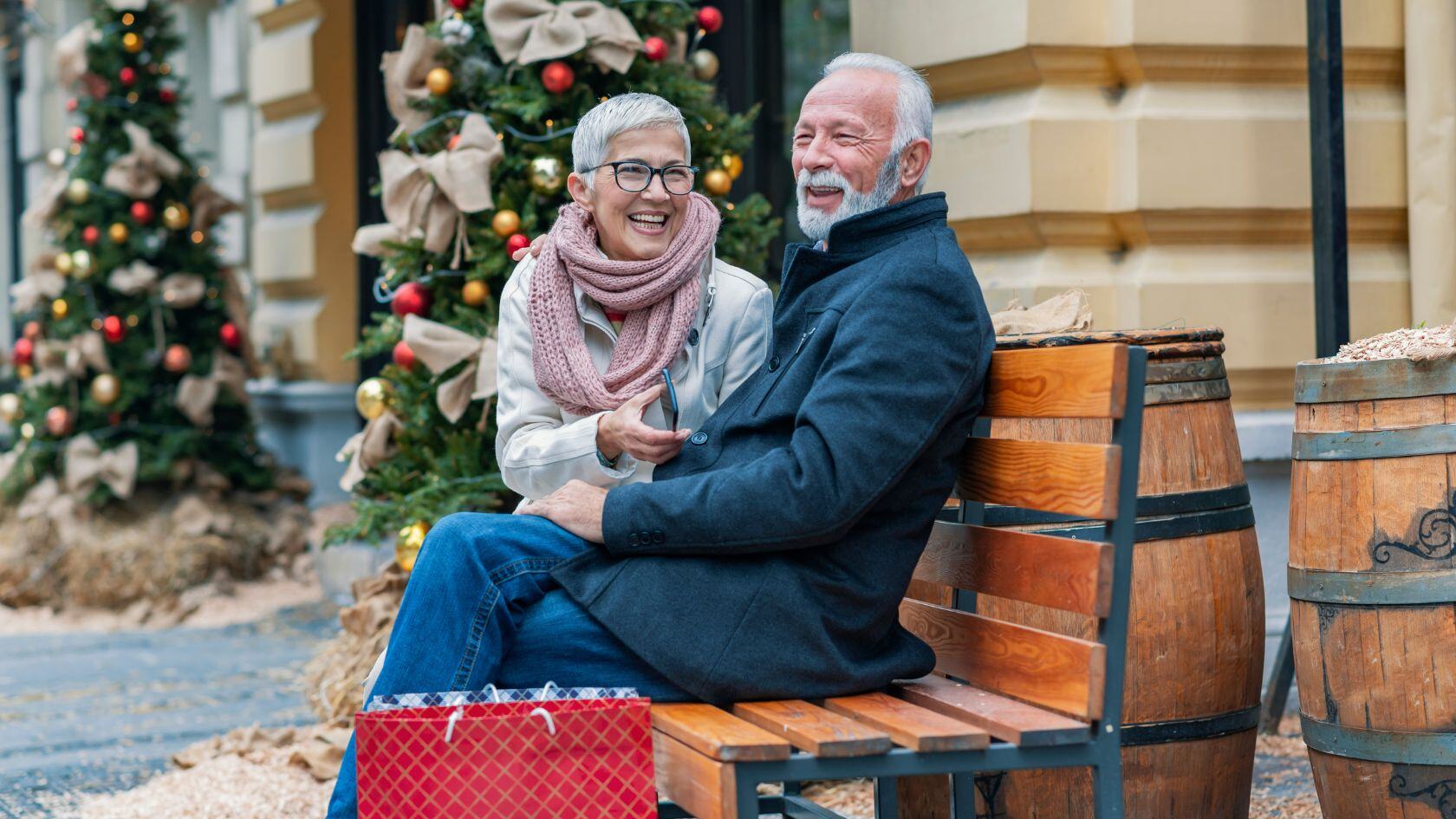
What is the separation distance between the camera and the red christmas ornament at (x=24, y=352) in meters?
7.98

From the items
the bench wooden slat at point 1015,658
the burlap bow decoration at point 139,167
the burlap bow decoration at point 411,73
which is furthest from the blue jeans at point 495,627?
the burlap bow decoration at point 139,167

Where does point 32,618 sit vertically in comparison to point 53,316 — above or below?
below

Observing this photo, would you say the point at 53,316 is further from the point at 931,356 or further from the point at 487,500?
the point at 931,356

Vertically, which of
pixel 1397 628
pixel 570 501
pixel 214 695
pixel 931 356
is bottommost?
pixel 214 695

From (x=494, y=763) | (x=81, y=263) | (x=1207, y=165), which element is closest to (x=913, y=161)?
(x=494, y=763)

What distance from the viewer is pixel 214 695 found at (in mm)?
5508

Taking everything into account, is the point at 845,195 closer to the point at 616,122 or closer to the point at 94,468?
the point at 616,122

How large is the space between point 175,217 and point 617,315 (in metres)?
5.53

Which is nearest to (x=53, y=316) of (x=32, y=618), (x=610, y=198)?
(x=32, y=618)

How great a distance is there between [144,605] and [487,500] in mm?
3416

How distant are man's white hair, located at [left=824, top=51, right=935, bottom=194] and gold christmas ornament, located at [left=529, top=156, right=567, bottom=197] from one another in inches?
Answer: 67.4

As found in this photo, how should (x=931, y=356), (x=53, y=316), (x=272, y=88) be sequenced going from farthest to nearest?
(x=272, y=88) < (x=53, y=316) < (x=931, y=356)

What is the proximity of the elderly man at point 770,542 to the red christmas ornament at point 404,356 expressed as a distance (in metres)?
2.07

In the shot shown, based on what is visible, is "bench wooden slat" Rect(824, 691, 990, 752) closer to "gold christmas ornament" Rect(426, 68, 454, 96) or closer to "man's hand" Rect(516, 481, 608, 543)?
"man's hand" Rect(516, 481, 608, 543)
